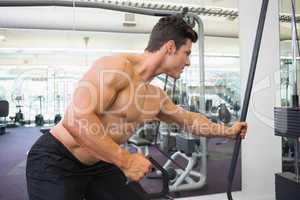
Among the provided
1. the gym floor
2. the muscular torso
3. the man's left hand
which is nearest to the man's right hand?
the muscular torso

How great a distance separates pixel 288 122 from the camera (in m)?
1.98

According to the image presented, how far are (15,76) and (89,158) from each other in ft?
11.9

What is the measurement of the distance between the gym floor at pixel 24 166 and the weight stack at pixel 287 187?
29.4 inches

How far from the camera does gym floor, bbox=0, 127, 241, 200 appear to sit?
3.03 meters

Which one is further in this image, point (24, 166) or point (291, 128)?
point (24, 166)

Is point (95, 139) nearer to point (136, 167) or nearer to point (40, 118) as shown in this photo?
point (136, 167)

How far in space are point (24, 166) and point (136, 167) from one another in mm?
3373

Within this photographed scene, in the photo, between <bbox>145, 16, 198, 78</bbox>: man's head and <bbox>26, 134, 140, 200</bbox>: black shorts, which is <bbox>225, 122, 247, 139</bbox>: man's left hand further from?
<bbox>26, 134, 140, 200</bbox>: black shorts

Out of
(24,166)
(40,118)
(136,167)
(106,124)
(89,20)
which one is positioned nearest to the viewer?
(136,167)

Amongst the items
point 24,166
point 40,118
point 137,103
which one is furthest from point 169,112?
point 40,118

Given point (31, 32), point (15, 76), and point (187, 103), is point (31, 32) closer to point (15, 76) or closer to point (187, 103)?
point (15, 76)

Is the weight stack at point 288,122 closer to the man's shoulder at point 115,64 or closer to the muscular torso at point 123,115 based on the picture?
the muscular torso at point 123,115

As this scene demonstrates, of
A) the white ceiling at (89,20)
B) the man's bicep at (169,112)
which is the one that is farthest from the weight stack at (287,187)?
the white ceiling at (89,20)

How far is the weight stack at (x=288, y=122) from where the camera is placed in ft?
6.28
